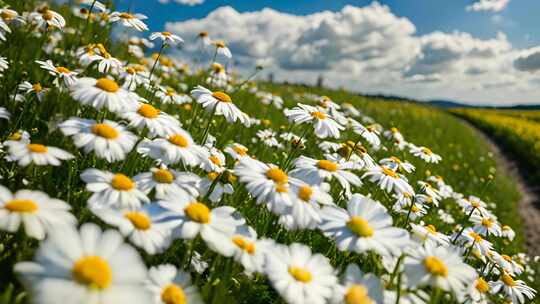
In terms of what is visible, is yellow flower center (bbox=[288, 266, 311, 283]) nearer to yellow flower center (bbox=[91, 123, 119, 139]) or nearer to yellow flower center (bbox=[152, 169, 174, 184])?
yellow flower center (bbox=[152, 169, 174, 184])

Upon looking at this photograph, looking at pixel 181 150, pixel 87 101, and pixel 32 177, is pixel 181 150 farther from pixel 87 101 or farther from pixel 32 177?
pixel 32 177

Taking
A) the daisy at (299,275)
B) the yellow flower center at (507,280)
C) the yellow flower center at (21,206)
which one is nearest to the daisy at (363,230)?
the daisy at (299,275)

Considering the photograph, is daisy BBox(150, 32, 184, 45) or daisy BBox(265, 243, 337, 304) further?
daisy BBox(150, 32, 184, 45)

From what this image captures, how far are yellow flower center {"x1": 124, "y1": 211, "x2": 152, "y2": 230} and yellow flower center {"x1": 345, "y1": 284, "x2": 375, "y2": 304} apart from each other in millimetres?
708

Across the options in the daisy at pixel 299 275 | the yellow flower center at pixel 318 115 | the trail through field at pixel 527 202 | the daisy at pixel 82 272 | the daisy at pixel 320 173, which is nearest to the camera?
the daisy at pixel 82 272

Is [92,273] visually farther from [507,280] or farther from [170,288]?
[507,280]

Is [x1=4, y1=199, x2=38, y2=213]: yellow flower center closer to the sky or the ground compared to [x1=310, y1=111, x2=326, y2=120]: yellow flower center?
closer to the ground

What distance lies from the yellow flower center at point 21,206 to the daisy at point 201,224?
402 mm

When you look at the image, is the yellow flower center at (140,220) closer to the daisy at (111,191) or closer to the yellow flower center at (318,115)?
the daisy at (111,191)

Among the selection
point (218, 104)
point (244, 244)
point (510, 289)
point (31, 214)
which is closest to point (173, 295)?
point (244, 244)

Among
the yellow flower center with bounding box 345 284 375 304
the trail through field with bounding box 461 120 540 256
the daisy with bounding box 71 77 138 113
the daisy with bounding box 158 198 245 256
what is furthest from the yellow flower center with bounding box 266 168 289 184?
the trail through field with bounding box 461 120 540 256

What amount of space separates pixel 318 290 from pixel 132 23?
2.75 metres

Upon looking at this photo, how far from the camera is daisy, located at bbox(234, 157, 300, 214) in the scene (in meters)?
1.75

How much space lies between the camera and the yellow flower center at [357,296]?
139 centimetres
